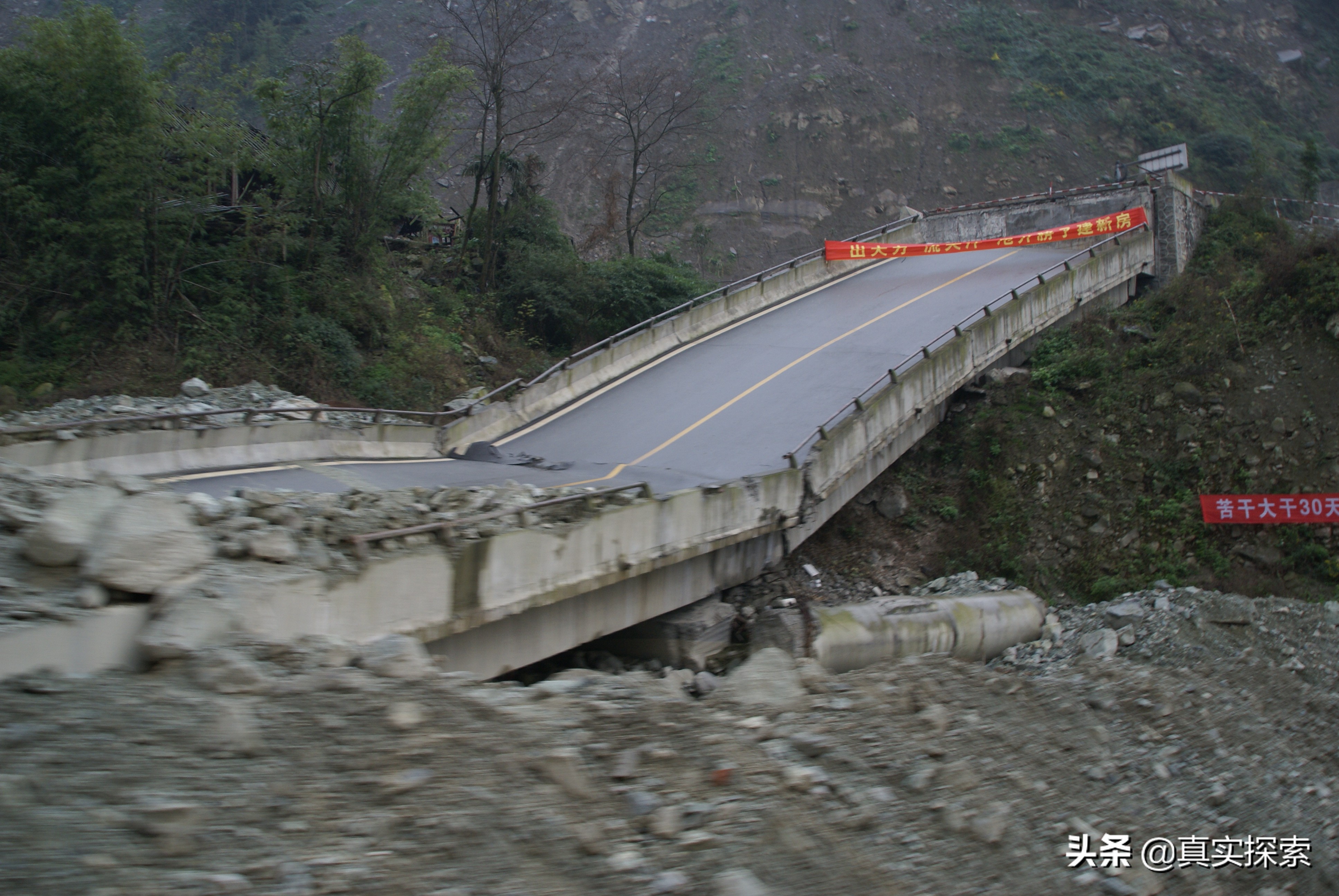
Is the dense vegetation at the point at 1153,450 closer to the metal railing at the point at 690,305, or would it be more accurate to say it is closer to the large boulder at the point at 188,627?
the metal railing at the point at 690,305

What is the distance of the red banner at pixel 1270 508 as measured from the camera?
15.8 m

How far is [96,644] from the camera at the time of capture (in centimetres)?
519

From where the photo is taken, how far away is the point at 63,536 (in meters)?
5.57

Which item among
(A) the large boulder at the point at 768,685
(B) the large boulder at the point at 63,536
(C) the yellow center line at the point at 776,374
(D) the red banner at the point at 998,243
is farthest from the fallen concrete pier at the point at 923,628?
(D) the red banner at the point at 998,243

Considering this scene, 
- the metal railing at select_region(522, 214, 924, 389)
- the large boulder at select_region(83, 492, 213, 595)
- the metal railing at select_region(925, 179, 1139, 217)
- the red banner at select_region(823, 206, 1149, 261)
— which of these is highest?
the metal railing at select_region(925, 179, 1139, 217)

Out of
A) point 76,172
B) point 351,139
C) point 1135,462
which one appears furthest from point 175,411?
point 1135,462

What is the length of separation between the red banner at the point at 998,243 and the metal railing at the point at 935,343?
57 centimetres

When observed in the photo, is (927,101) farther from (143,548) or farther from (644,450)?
(143,548)

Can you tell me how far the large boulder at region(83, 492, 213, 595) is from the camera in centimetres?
551

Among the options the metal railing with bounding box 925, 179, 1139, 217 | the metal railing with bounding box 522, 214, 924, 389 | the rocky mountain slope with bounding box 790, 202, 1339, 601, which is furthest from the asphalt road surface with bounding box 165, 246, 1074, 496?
the metal railing with bounding box 925, 179, 1139, 217

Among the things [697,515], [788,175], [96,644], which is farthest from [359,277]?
[788,175]

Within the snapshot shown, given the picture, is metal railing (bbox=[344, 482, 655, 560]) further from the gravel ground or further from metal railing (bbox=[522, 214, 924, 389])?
metal railing (bbox=[522, 214, 924, 389])

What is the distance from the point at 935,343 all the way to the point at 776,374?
3.69m

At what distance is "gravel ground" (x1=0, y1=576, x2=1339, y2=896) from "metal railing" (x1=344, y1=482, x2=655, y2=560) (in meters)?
1.40
